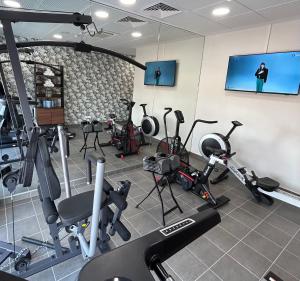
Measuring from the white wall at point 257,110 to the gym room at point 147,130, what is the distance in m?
0.02

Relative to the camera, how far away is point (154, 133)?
12.7 ft

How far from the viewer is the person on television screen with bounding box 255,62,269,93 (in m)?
3.19

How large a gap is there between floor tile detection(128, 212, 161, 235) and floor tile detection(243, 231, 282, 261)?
1036 millimetres

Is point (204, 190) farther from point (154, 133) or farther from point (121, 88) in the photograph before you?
point (121, 88)

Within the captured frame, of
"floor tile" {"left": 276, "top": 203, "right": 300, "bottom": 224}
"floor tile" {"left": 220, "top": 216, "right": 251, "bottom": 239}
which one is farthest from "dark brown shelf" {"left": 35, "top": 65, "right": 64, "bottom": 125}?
"floor tile" {"left": 276, "top": 203, "right": 300, "bottom": 224}

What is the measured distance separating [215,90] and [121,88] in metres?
2.05

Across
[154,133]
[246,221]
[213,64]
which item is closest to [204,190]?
[246,221]

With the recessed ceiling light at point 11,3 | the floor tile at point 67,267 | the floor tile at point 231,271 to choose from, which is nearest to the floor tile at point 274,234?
the floor tile at point 231,271

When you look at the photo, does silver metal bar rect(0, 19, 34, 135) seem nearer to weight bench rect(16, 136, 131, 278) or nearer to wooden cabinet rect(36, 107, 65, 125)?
weight bench rect(16, 136, 131, 278)

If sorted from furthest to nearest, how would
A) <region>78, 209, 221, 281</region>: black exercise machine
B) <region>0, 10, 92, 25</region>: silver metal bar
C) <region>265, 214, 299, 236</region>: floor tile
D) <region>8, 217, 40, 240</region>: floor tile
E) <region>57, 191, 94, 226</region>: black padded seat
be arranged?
<region>265, 214, 299, 236</region>: floor tile, <region>8, 217, 40, 240</region>: floor tile, <region>57, 191, 94, 226</region>: black padded seat, <region>0, 10, 92, 25</region>: silver metal bar, <region>78, 209, 221, 281</region>: black exercise machine

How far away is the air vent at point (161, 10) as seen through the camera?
2.82 metres

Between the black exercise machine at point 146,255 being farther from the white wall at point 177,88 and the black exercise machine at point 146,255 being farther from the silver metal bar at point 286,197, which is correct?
the white wall at point 177,88

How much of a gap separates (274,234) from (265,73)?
2404 millimetres

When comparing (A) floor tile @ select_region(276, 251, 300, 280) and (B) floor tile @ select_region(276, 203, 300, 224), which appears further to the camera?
(B) floor tile @ select_region(276, 203, 300, 224)
